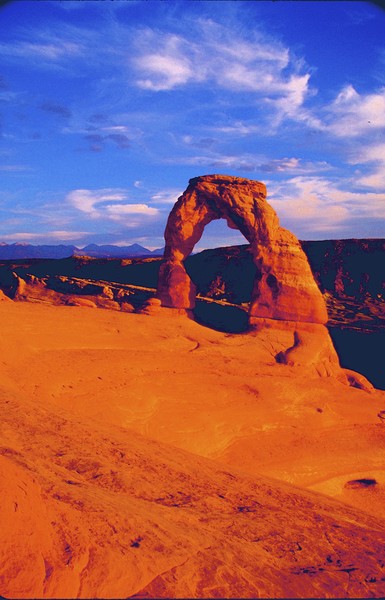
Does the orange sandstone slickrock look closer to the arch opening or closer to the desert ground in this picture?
the desert ground

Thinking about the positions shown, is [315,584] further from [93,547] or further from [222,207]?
[222,207]

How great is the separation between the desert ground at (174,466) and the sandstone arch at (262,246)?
257 cm

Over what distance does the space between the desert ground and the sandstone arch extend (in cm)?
257

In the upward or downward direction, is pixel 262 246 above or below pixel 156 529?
above

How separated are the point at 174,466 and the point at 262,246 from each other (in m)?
11.1

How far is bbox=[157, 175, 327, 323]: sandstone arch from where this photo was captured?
14.9 m

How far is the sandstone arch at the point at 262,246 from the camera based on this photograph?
1495 centimetres

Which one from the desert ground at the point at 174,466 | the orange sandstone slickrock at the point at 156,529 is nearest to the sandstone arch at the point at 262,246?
the desert ground at the point at 174,466

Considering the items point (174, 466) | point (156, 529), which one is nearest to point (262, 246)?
point (174, 466)

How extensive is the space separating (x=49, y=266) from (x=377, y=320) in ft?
125

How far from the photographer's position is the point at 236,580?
282 centimetres

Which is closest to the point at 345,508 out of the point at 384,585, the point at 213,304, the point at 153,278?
the point at 384,585

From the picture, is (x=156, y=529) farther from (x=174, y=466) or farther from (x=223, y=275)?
(x=223, y=275)

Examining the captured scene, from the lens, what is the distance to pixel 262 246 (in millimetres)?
15344
